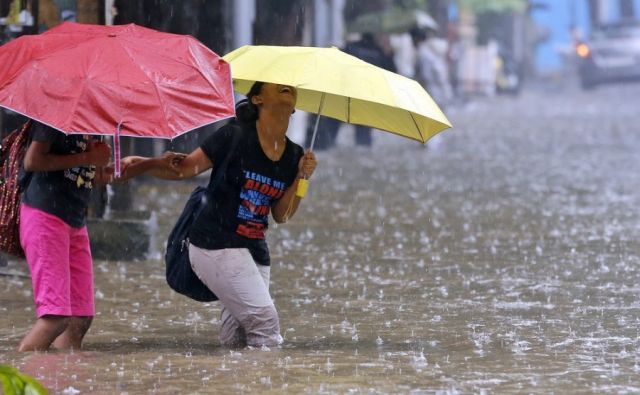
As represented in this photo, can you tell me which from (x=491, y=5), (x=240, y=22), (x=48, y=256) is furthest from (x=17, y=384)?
(x=491, y=5)

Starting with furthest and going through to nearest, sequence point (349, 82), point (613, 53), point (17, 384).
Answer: point (613, 53), point (349, 82), point (17, 384)

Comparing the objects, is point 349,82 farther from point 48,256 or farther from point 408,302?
point 408,302

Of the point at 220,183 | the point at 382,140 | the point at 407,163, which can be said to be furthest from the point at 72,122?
the point at 382,140

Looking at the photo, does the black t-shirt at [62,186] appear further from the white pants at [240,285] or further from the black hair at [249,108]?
the black hair at [249,108]

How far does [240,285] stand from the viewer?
690 cm

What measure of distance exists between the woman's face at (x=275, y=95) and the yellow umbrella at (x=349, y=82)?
0.07 metres

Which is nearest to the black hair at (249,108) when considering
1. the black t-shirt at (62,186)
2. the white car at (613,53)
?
the black t-shirt at (62,186)

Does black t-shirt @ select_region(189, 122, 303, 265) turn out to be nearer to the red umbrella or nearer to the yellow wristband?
the yellow wristband

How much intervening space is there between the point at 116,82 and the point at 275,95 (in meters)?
0.96

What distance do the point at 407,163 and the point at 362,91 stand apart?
43.9ft

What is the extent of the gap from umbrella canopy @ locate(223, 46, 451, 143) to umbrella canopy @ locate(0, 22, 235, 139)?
0.92 ft

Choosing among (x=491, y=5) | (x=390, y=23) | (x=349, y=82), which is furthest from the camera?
(x=491, y=5)

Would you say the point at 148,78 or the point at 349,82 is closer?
the point at 148,78

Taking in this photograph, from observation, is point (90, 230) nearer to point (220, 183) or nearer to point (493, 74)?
point (220, 183)
